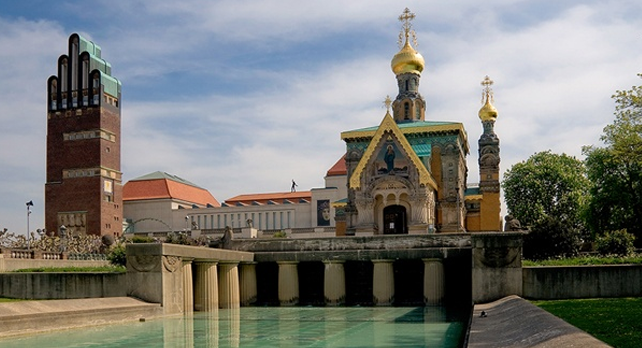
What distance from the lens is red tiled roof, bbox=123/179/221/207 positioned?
10219 centimetres

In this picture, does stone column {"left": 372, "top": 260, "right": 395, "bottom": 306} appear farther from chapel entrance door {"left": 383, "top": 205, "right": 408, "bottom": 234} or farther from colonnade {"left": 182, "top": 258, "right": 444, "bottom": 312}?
chapel entrance door {"left": 383, "top": 205, "right": 408, "bottom": 234}

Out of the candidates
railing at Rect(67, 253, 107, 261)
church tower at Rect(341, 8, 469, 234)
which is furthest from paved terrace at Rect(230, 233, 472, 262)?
church tower at Rect(341, 8, 469, 234)

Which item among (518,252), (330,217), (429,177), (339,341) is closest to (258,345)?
(339,341)

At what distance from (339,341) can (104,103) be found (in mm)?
78553

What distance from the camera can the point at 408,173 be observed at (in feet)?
194

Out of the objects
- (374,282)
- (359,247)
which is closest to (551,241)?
(359,247)

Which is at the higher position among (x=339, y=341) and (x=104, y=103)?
(x=104, y=103)

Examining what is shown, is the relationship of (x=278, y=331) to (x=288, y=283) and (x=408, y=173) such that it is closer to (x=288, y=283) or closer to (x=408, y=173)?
(x=288, y=283)

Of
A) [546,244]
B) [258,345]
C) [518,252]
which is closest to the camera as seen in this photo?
[258,345]

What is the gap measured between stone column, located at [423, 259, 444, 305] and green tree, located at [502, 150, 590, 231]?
144 feet

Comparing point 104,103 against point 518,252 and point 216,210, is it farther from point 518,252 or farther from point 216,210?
point 518,252

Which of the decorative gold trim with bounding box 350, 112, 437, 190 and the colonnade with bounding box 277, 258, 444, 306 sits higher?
the decorative gold trim with bounding box 350, 112, 437, 190

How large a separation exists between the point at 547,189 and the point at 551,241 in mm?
36256

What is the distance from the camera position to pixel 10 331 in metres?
18.9
